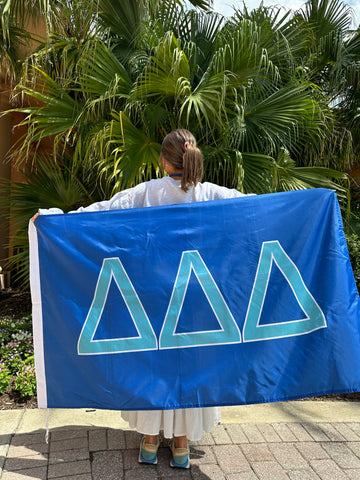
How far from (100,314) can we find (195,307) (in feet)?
1.71

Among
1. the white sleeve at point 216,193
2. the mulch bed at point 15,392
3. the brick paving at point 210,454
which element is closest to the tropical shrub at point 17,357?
the mulch bed at point 15,392

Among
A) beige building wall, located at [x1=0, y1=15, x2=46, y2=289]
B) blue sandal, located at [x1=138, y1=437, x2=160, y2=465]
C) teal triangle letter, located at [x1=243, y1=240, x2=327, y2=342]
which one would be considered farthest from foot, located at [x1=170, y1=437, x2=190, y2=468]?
beige building wall, located at [x1=0, y1=15, x2=46, y2=289]

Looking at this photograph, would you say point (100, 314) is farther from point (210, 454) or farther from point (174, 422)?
point (210, 454)

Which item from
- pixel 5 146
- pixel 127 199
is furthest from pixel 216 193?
pixel 5 146

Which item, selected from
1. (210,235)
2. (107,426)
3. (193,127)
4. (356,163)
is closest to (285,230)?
(210,235)

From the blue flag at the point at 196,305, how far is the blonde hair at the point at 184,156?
0.15m

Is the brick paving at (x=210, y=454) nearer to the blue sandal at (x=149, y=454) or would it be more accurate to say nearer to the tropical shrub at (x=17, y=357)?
the blue sandal at (x=149, y=454)

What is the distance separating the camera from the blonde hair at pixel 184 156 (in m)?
2.54

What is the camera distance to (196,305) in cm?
252

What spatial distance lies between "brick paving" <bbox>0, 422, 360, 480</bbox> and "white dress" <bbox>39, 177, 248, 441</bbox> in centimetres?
23

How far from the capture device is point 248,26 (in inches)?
180

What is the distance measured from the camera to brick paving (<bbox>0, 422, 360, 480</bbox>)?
8.62 feet

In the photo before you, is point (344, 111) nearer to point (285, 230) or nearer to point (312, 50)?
point (312, 50)

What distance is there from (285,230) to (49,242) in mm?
1318
